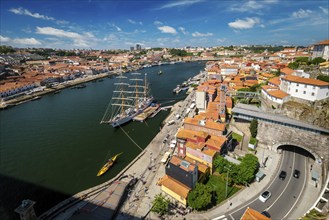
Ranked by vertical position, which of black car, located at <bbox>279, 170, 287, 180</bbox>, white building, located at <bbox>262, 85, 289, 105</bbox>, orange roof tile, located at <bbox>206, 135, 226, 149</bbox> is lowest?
black car, located at <bbox>279, 170, 287, 180</bbox>

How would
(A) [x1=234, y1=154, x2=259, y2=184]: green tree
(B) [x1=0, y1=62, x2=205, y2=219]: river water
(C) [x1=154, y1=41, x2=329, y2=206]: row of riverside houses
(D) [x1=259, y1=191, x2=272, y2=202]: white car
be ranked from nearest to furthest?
(D) [x1=259, y1=191, x2=272, y2=202]: white car < (C) [x1=154, y1=41, x2=329, y2=206]: row of riverside houses < (A) [x1=234, y1=154, x2=259, y2=184]: green tree < (B) [x1=0, y1=62, x2=205, y2=219]: river water

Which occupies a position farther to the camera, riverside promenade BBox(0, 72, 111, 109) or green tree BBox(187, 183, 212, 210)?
riverside promenade BBox(0, 72, 111, 109)

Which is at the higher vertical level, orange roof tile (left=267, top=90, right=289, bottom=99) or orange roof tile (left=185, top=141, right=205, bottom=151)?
orange roof tile (left=267, top=90, right=289, bottom=99)

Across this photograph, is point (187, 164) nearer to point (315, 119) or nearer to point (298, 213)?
point (298, 213)

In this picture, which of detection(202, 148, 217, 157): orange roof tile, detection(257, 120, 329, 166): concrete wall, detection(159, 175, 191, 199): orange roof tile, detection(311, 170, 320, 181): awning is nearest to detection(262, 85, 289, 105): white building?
detection(257, 120, 329, 166): concrete wall

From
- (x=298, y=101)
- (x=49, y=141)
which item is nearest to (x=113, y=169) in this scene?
(x=49, y=141)

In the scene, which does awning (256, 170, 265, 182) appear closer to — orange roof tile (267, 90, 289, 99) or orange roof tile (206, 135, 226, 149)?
orange roof tile (206, 135, 226, 149)
